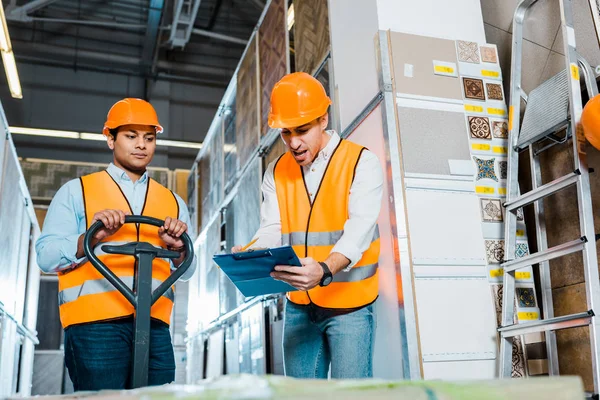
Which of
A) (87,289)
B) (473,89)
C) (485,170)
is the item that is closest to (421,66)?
(473,89)

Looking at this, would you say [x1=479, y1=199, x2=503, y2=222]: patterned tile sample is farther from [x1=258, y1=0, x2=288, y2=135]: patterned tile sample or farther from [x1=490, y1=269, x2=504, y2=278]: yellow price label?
[x1=258, y1=0, x2=288, y2=135]: patterned tile sample

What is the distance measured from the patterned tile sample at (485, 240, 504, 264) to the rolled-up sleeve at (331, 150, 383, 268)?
1193mm

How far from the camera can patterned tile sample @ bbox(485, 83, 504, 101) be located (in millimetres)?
3691

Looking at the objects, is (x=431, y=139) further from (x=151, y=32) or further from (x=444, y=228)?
(x=151, y=32)

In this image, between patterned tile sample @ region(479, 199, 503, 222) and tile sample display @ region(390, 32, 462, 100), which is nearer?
patterned tile sample @ region(479, 199, 503, 222)

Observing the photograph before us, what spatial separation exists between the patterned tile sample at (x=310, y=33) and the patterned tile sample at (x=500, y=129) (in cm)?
144

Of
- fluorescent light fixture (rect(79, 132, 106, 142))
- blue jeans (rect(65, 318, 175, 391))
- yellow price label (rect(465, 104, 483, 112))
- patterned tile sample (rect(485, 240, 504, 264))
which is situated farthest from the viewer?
fluorescent light fixture (rect(79, 132, 106, 142))

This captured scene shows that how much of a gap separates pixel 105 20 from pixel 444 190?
11.5 meters

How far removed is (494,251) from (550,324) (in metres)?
0.72

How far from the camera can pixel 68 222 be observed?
91.9 inches

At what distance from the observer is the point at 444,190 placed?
133 inches

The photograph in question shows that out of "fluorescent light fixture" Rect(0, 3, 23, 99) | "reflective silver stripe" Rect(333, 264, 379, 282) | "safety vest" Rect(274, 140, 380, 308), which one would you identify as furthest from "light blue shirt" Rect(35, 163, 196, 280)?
"fluorescent light fixture" Rect(0, 3, 23, 99)

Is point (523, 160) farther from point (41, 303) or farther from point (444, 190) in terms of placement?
point (41, 303)

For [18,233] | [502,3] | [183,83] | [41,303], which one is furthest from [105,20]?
[502,3]
